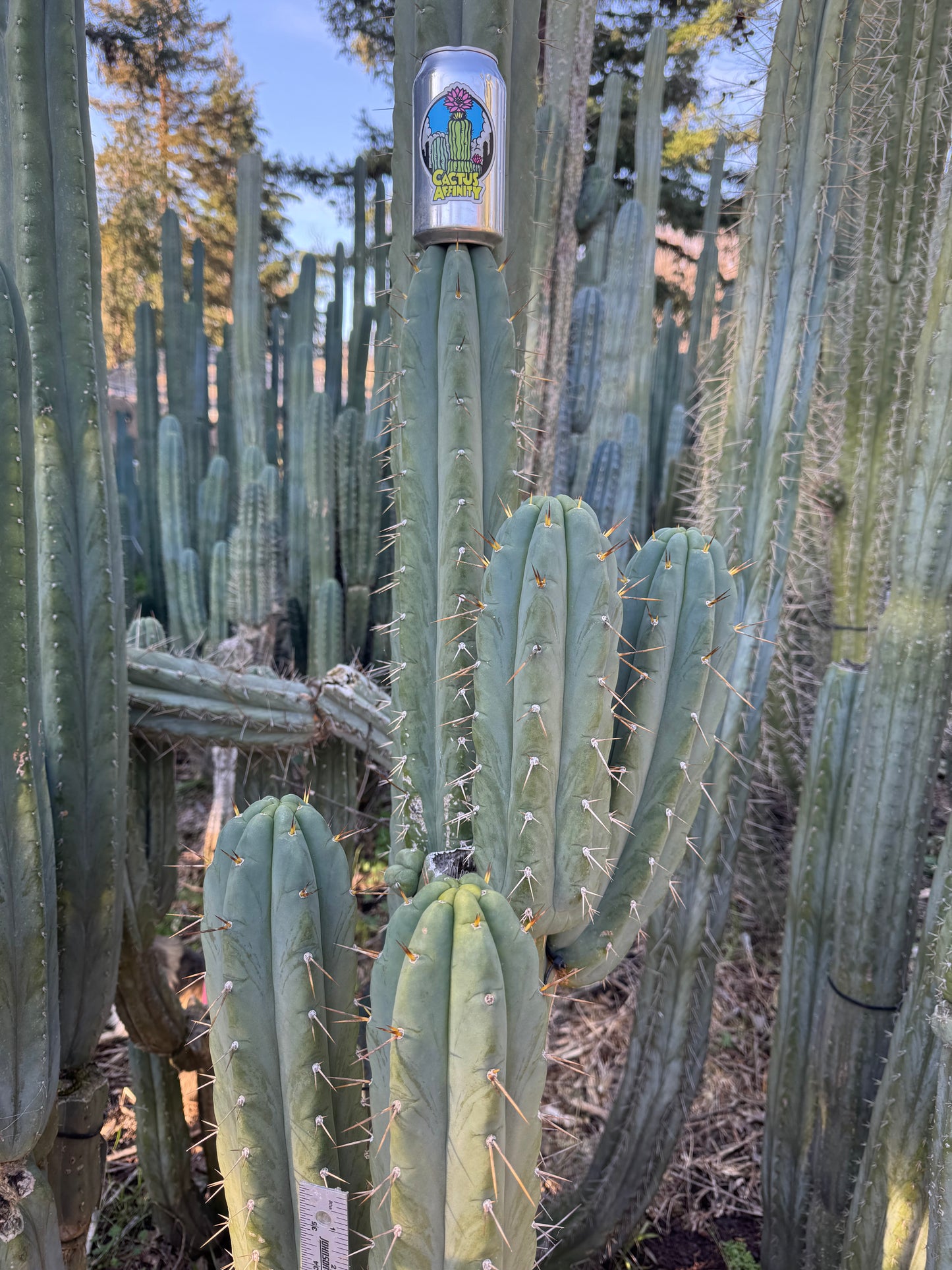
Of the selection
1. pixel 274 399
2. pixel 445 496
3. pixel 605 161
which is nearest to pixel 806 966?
pixel 445 496

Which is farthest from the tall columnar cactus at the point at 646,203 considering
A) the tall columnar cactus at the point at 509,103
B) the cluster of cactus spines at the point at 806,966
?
the tall columnar cactus at the point at 509,103

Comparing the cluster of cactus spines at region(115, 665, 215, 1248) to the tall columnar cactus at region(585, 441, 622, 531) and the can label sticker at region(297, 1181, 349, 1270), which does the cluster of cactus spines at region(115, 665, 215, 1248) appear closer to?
the can label sticker at region(297, 1181, 349, 1270)

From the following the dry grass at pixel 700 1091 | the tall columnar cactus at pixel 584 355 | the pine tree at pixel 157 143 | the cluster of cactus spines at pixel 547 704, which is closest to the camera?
the cluster of cactus spines at pixel 547 704

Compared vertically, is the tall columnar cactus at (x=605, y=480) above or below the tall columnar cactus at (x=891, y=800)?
above

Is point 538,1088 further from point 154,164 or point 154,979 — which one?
point 154,164

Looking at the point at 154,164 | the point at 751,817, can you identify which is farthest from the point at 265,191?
the point at 751,817

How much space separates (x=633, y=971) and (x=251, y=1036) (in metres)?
2.43

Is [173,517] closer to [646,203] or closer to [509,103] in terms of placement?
[646,203]

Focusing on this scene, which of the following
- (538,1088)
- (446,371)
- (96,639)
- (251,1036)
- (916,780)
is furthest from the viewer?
(916,780)

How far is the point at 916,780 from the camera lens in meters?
1.68

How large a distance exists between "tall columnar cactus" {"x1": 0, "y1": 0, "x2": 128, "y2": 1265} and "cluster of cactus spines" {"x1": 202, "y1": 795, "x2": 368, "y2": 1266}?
0.49 m

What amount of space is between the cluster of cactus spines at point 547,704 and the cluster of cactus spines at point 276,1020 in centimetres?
26

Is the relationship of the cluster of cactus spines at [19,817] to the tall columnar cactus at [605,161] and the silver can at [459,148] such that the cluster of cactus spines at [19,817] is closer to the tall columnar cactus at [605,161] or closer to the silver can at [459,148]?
the silver can at [459,148]

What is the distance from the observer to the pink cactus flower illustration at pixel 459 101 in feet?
3.56
